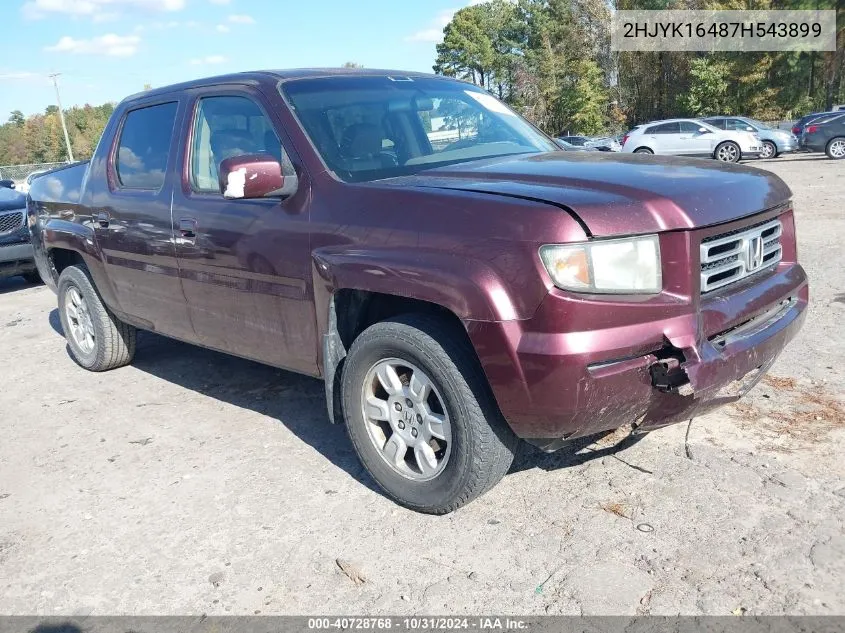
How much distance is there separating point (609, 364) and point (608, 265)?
1.16 ft

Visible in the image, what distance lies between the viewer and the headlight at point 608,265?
8.41 ft

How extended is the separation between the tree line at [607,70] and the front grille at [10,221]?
3147cm

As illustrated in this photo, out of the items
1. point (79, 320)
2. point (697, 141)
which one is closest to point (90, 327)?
point (79, 320)

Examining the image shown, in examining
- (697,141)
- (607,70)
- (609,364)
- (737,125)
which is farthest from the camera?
(607,70)

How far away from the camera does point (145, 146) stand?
460 centimetres

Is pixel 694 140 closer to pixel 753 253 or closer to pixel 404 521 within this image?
pixel 753 253

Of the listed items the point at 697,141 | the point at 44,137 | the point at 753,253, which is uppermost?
the point at 44,137

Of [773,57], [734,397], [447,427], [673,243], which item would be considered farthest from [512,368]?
[773,57]

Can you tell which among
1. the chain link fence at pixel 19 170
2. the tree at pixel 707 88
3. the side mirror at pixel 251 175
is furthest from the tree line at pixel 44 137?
the side mirror at pixel 251 175

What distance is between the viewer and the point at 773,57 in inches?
1710

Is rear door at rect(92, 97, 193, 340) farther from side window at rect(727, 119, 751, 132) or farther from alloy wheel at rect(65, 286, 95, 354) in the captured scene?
side window at rect(727, 119, 751, 132)

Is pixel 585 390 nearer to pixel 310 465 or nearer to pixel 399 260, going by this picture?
pixel 399 260

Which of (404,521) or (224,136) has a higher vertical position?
(224,136)

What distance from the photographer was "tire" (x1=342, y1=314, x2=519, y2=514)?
9.32 feet
